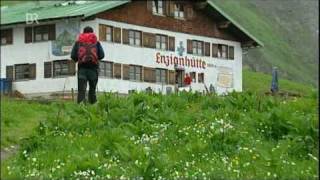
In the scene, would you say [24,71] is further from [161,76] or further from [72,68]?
[161,76]

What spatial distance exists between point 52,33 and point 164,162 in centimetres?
3965

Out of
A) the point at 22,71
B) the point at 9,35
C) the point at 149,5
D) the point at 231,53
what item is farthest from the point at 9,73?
the point at 231,53

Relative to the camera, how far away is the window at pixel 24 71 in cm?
4981

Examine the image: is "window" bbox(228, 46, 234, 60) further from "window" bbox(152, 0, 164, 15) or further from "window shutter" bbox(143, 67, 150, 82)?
"window shutter" bbox(143, 67, 150, 82)

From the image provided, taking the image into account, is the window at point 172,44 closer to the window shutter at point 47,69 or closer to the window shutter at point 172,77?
the window shutter at point 172,77

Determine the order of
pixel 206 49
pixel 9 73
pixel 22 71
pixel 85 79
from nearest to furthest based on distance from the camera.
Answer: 1. pixel 85 79
2. pixel 22 71
3. pixel 9 73
4. pixel 206 49

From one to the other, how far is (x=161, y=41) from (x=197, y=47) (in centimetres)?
439

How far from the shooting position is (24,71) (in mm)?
50500

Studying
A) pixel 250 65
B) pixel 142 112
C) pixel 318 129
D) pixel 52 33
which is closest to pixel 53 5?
pixel 52 33

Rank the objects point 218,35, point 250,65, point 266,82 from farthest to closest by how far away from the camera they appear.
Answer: point 250,65, point 266,82, point 218,35

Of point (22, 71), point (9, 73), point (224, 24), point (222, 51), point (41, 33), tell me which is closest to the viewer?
point (41, 33)

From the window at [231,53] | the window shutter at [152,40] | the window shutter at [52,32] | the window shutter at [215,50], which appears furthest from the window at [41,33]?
the window at [231,53]

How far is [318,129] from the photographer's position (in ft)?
37.1

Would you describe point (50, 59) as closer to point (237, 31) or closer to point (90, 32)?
point (237, 31)
